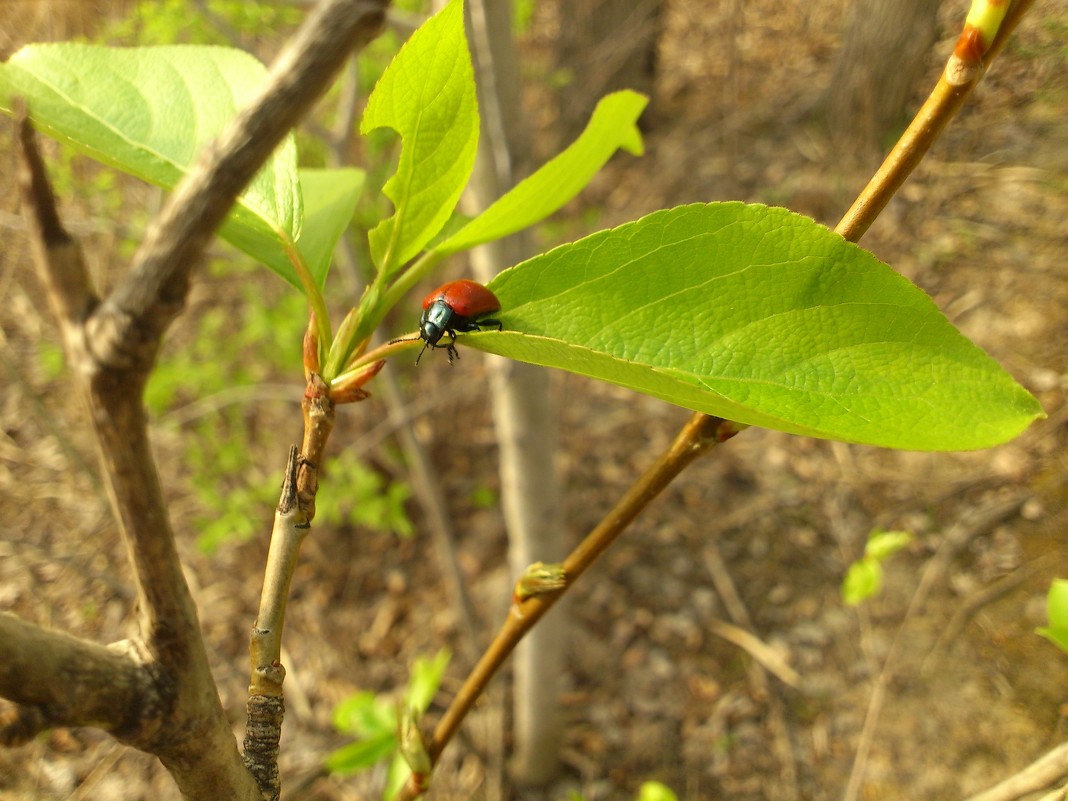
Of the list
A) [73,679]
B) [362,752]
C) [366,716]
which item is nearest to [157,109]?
[73,679]

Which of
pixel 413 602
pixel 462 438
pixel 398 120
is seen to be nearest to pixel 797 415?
pixel 398 120

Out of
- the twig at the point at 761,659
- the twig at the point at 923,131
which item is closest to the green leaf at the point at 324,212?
the twig at the point at 923,131

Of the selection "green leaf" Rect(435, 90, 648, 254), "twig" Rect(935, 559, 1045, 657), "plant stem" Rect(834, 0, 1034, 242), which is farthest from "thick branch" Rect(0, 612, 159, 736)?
"twig" Rect(935, 559, 1045, 657)

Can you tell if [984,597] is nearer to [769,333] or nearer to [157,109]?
[769,333]

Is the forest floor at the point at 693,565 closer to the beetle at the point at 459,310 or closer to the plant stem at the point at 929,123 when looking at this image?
the beetle at the point at 459,310

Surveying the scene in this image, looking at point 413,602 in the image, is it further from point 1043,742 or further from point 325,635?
point 1043,742
